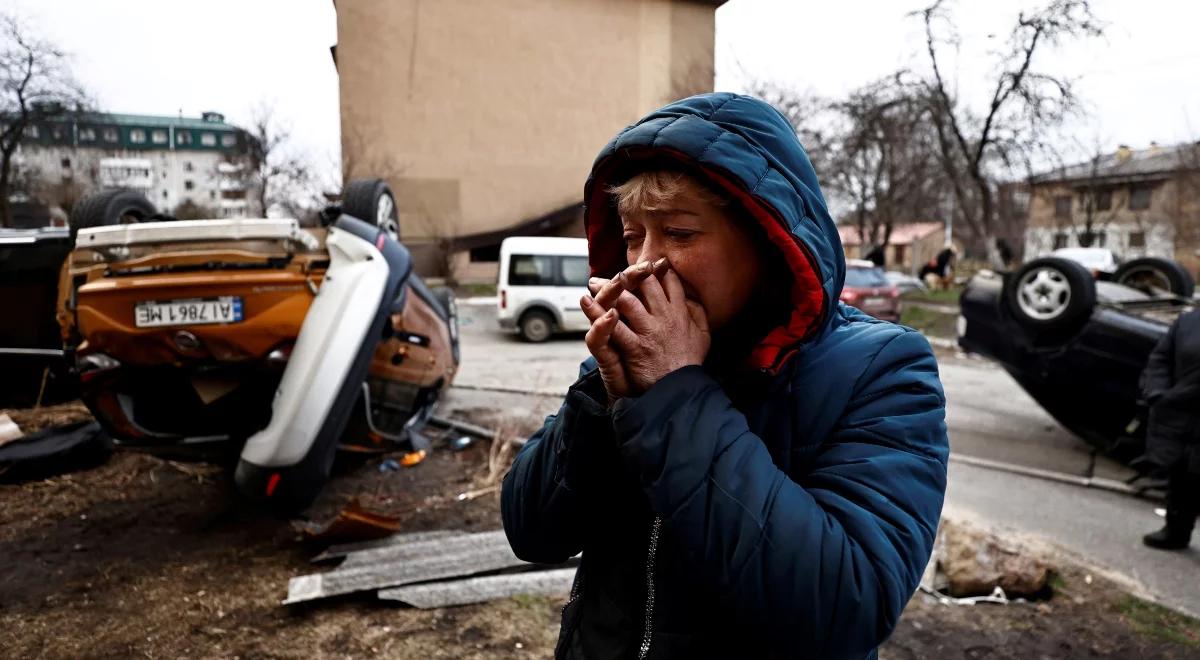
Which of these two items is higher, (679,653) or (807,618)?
(807,618)

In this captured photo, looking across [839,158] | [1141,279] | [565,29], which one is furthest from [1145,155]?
[1141,279]

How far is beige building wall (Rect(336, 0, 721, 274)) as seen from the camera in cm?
2611

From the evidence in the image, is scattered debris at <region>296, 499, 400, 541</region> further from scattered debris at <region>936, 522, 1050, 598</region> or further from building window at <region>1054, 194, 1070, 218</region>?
building window at <region>1054, 194, 1070, 218</region>

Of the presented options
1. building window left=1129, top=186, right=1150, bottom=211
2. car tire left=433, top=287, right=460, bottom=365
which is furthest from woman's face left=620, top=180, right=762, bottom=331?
building window left=1129, top=186, right=1150, bottom=211

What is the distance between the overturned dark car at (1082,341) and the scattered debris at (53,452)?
27.5 feet

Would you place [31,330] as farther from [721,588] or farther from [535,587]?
[721,588]

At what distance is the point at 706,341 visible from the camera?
113 centimetres

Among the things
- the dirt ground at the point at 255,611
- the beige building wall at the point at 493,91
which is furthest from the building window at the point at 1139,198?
the dirt ground at the point at 255,611

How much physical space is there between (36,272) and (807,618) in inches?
341

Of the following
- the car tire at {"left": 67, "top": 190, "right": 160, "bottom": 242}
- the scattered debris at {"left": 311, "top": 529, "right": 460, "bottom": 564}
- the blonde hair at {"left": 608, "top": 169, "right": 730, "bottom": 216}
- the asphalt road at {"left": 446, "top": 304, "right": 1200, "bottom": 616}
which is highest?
the car tire at {"left": 67, "top": 190, "right": 160, "bottom": 242}

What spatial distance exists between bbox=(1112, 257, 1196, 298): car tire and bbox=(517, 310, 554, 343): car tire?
32.1 ft

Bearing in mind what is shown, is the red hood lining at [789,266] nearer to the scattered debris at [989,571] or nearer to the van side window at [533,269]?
the scattered debris at [989,571]

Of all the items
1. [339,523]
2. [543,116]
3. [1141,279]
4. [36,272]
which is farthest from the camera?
[543,116]

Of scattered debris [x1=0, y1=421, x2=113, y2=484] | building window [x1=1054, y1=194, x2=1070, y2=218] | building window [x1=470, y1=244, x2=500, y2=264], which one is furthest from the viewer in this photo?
building window [x1=1054, y1=194, x2=1070, y2=218]
